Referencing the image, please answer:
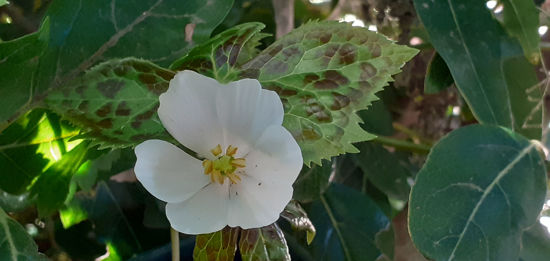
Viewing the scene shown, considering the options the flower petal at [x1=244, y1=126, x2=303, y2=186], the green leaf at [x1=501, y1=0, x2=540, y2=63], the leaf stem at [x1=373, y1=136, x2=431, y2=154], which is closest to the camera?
the flower petal at [x1=244, y1=126, x2=303, y2=186]

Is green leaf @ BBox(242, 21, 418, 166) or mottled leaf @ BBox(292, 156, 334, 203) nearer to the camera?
green leaf @ BBox(242, 21, 418, 166)

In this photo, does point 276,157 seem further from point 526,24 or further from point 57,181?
point 526,24

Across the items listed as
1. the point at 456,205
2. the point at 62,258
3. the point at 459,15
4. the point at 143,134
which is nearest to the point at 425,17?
the point at 459,15

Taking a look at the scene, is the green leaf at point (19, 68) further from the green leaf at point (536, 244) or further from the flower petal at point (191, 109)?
the green leaf at point (536, 244)

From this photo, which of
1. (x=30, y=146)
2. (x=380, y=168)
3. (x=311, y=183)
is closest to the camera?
(x=30, y=146)

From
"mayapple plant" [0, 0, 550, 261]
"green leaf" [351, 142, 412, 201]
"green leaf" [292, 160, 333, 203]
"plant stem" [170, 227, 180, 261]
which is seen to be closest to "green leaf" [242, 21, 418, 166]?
"mayapple plant" [0, 0, 550, 261]

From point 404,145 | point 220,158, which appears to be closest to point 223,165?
point 220,158

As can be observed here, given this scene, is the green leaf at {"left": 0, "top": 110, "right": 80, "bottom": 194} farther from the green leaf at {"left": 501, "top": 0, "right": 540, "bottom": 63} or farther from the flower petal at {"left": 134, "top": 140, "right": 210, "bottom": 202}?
the green leaf at {"left": 501, "top": 0, "right": 540, "bottom": 63}
